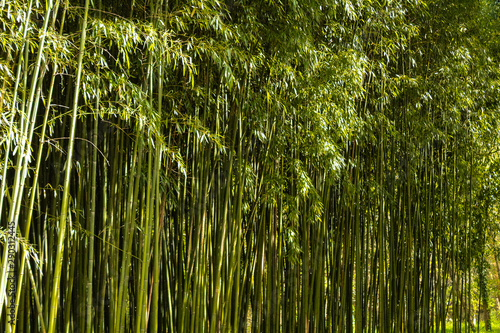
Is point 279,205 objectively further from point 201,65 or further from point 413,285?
point 413,285

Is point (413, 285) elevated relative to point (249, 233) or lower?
lower

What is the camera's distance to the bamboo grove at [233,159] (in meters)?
2.30

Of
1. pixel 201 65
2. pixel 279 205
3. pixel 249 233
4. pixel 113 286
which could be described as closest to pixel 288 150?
pixel 279 205

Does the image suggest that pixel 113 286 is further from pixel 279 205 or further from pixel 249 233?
pixel 279 205

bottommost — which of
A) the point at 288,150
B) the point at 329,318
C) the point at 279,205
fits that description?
the point at 329,318

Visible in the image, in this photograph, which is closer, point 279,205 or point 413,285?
point 279,205

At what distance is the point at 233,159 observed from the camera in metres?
3.21

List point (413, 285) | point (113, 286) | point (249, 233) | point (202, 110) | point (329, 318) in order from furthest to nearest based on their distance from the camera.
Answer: point (413, 285), point (329, 318), point (249, 233), point (202, 110), point (113, 286)

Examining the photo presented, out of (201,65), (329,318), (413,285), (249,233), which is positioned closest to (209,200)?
(249,233)

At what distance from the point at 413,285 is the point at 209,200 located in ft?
8.49

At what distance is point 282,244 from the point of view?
12.1 ft

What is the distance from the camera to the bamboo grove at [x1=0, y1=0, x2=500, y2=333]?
2.30m

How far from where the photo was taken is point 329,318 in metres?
4.01

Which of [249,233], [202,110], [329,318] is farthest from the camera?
[329,318]
